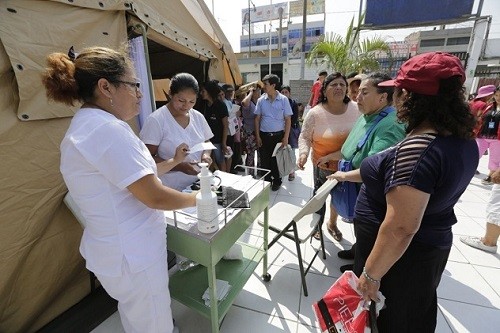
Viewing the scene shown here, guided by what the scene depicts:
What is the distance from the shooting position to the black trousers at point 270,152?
3803 millimetres

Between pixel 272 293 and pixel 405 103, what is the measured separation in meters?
1.64

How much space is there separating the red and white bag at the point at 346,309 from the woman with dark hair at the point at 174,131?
1.10 meters

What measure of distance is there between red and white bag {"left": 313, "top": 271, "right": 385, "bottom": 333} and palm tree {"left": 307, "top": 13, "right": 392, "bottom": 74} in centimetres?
765

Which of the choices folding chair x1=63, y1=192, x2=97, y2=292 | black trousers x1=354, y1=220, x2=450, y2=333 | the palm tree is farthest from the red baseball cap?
the palm tree

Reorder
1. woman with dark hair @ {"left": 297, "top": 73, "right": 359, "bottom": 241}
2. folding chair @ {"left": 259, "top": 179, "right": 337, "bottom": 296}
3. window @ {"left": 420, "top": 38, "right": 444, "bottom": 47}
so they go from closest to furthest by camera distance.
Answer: folding chair @ {"left": 259, "top": 179, "right": 337, "bottom": 296} → woman with dark hair @ {"left": 297, "top": 73, "right": 359, "bottom": 241} → window @ {"left": 420, "top": 38, "right": 444, "bottom": 47}

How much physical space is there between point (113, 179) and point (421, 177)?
3.57ft

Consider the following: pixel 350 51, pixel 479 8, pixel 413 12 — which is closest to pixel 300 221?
pixel 350 51

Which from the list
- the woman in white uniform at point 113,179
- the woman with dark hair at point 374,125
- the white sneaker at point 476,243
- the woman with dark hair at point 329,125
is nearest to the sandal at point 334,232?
the woman with dark hair at point 329,125

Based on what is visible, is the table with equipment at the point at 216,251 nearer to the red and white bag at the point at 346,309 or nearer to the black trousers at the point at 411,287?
the red and white bag at the point at 346,309

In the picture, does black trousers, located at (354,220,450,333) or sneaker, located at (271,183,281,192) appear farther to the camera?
sneaker, located at (271,183,281,192)

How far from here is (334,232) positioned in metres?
2.70

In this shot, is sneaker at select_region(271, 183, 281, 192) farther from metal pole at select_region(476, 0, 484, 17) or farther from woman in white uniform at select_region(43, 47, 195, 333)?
metal pole at select_region(476, 0, 484, 17)

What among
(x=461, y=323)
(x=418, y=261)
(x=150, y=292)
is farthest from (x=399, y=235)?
(x=461, y=323)

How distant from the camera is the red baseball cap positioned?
904 mm
